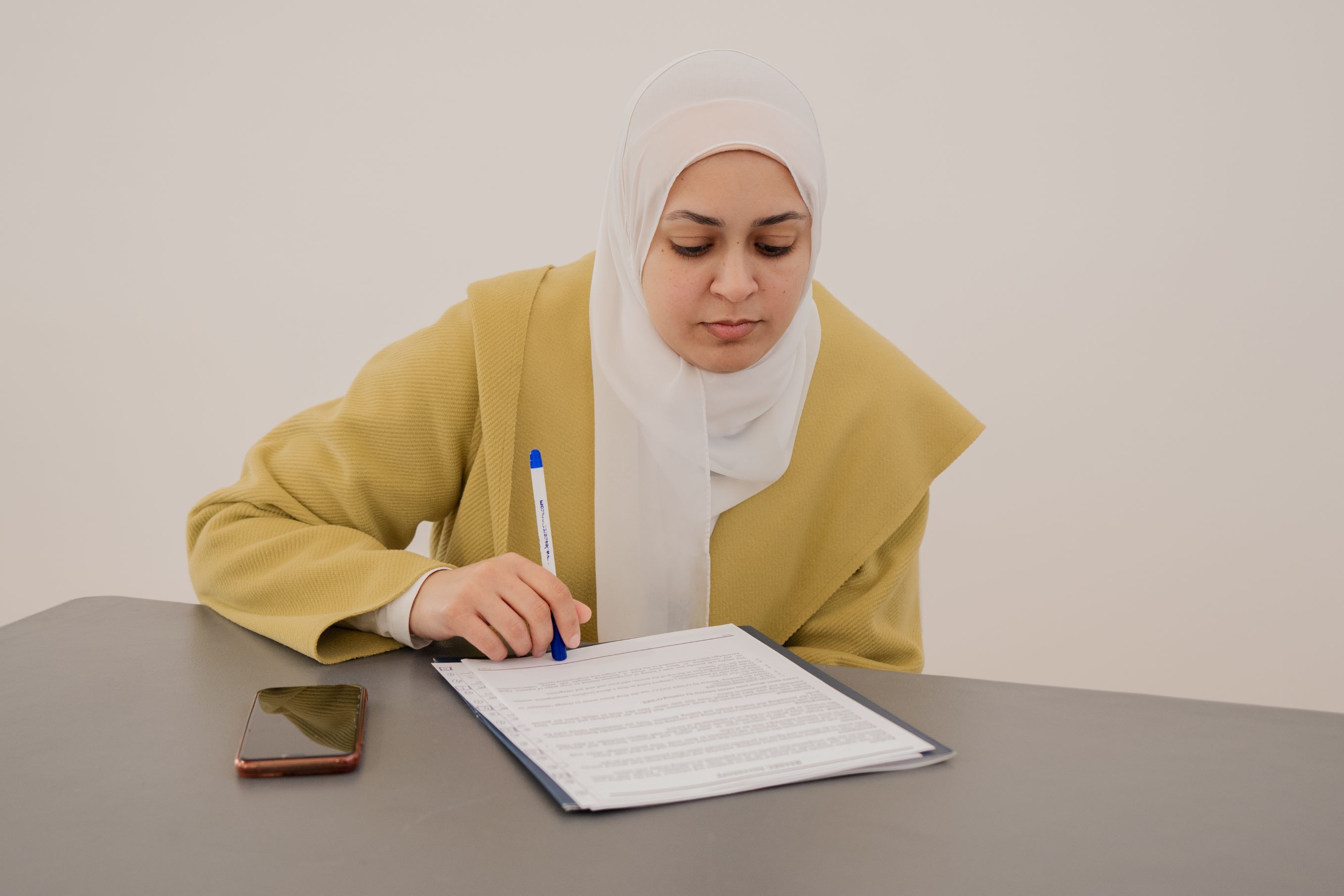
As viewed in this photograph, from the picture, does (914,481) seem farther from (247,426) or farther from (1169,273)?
(247,426)

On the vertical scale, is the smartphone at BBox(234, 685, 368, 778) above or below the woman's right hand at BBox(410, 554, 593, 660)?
below

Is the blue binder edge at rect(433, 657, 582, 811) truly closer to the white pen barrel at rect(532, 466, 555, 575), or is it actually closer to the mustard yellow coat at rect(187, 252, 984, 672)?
the white pen barrel at rect(532, 466, 555, 575)

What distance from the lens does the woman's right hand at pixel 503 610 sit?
919 millimetres

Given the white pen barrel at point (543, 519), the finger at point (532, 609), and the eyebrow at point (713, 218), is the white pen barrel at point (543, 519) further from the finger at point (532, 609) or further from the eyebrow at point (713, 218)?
the eyebrow at point (713, 218)

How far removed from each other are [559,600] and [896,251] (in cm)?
174

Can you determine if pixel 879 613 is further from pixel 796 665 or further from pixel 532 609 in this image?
pixel 532 609

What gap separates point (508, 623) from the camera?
3.00 ft

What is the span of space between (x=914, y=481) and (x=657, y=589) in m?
0.34

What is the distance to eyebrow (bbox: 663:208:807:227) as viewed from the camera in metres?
1.12

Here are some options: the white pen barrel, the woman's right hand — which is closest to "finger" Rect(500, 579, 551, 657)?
the woman's right hand

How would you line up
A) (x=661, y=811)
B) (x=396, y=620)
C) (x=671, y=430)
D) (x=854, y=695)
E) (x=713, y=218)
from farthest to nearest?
(x=671, y=430), (x=713, y=218), (x=396, y=620), (x=854, y=695), (x=661, y=811)

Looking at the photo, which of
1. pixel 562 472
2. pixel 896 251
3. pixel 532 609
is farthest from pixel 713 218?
pixel 896 251

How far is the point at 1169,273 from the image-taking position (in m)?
2.31

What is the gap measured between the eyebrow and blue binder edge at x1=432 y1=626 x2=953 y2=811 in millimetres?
415
